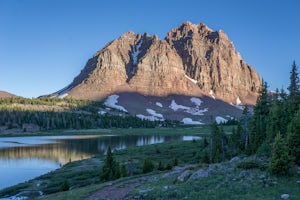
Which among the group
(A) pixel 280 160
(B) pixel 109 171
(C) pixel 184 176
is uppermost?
Result: (A) pixel 280 160

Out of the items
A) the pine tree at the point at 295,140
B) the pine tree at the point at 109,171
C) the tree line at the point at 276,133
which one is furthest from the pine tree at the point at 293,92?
the pine tree at the point at 109,171

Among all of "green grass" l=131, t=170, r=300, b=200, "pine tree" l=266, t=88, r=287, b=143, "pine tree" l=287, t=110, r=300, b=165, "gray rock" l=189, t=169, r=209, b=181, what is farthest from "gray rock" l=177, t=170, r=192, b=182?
"pine tree" l=266, t=88, r=287, b=143

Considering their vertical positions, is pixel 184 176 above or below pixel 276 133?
below

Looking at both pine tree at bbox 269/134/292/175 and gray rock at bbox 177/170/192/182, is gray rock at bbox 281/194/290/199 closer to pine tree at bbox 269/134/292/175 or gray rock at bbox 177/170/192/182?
pine tree at bbox 269/134/292/175

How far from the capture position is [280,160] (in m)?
26.5

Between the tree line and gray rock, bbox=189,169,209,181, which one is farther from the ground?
the tree line

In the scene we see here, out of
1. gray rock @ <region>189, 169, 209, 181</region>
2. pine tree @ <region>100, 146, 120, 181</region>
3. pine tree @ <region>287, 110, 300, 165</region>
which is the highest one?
pine tree @ <region>287, 110, 300, 165</region>

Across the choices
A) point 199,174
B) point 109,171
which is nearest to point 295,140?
point 199,174

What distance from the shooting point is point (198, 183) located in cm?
2773

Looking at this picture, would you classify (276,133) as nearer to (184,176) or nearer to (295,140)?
(295,140)

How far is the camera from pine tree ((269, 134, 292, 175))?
87.5 feet

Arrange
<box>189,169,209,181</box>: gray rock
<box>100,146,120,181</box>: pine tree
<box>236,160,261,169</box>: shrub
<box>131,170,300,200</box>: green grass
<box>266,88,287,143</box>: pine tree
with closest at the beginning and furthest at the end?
<box>131,170,300,200</box>: green grass, <box>189,169,209,181</box>: gray rock, <box>236,160,261,169</box>: shrub, <box>100,146,120,181</box>: pine tree, <box>266,88,287,143</box>: pine tree

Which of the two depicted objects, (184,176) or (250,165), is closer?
(250,165)

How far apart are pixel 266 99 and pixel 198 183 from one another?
130 ft
